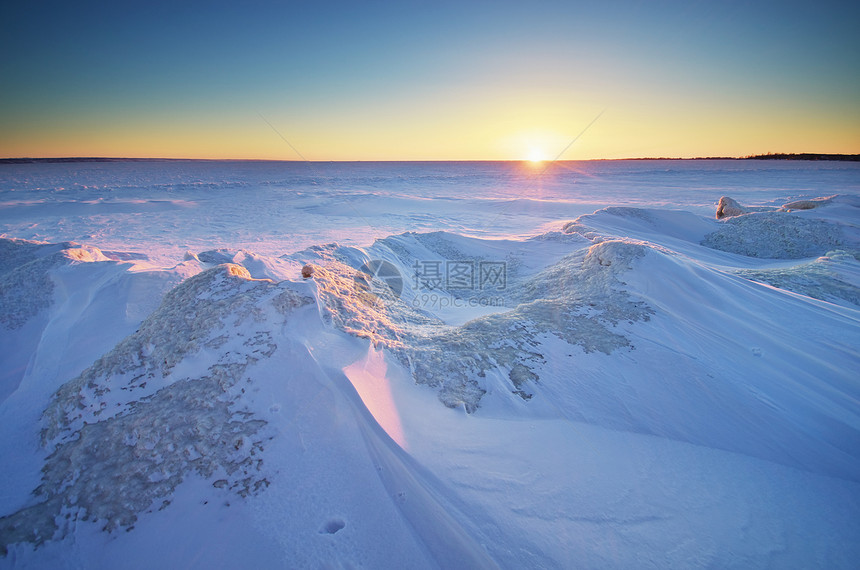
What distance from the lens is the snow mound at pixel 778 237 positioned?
23.9 feet

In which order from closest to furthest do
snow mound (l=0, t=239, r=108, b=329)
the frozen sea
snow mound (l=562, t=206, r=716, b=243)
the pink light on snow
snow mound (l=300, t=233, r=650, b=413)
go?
the frozen sea < the pink light on snow < snow mound (l=300, t=233, r=650, b=413) < snow mound (l=0, t=239, r=108, b=329) < snow mound (l=562, t=206, r=716, b=243)

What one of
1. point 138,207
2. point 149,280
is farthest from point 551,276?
point 138,207

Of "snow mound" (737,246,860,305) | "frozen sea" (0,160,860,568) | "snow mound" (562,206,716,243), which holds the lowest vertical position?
"frozen sea" (0,160,860,568)

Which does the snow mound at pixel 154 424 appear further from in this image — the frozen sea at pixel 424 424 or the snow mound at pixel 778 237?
the snow mound at pixel 778 237

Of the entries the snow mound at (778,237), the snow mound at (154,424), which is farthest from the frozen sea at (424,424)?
the snow mound at (778,237)

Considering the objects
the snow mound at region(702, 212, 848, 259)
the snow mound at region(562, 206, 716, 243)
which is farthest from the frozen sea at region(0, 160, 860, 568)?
the snow mound at region(562, 206, 716, 243)

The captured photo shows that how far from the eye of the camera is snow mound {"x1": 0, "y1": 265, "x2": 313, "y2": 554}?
1.67 metres

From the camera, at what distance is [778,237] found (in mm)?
7688

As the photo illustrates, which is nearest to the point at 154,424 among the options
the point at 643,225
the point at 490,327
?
the point at 490,327

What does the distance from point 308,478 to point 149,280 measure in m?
3.95

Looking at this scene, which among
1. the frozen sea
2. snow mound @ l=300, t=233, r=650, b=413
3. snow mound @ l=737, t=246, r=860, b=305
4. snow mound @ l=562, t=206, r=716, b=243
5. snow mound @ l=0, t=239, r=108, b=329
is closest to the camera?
the frozen sea

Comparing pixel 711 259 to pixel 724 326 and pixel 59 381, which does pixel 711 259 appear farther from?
pixel 59 381

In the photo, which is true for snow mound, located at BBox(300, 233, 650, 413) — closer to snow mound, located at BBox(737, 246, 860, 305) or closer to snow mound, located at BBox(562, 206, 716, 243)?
snow mound, located at BBox(737, 246, 860, 305)

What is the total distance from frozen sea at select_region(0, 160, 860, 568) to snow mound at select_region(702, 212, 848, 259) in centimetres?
390
